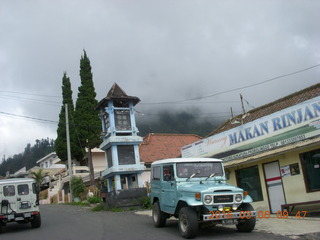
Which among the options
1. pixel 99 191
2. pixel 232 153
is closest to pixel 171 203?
pixel 232 153

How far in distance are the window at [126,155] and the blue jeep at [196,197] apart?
9795 millimetres

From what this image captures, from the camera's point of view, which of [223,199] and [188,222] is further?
[223,199]

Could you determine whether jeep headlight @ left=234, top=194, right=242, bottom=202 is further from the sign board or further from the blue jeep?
the sign board

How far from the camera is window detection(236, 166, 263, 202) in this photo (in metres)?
15.7

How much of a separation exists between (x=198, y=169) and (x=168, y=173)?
3.21 feet

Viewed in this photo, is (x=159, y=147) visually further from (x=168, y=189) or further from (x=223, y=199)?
(x=223, y=199)

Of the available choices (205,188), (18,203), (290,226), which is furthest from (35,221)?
(290,226)

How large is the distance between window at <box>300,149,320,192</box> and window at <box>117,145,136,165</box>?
37.4 feet

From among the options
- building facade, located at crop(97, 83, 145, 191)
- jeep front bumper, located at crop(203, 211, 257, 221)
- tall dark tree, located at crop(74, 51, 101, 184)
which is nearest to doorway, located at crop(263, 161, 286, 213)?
jeep front bumper, located at crop(203, 211, 257, 221)

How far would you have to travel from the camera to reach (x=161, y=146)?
32.5 m

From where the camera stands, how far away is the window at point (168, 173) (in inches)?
431

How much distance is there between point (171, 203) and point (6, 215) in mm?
7662

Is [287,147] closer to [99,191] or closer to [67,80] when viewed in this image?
[99,191]

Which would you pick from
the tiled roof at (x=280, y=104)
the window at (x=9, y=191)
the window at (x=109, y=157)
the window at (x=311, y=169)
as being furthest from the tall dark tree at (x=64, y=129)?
the window at (x=311, y=169)
